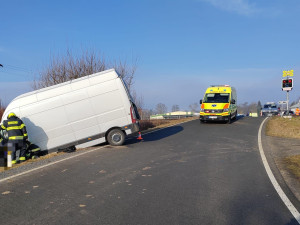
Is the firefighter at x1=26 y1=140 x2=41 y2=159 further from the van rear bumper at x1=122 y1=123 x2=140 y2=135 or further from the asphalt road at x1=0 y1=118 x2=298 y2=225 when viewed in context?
the van rear bumper at x1=122 y1=123 x2=140 y2=135

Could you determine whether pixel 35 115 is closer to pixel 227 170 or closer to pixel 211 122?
pixel 227 170

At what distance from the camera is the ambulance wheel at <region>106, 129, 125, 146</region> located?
10578mm

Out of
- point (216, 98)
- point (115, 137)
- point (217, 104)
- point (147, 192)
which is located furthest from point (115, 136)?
point (216, 98)

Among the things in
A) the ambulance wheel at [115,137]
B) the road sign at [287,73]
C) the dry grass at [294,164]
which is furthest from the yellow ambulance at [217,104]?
the dry grass at [294,164]

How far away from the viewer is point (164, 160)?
26.7ft

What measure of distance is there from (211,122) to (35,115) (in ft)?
44.6

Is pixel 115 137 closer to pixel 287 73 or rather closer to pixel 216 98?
pixel 216 98

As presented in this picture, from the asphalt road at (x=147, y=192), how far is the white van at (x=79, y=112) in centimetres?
173

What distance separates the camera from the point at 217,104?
18.5 metres

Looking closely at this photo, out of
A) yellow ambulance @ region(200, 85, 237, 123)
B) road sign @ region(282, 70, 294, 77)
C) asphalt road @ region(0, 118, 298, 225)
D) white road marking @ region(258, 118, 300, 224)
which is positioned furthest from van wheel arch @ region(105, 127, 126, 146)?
road sign @ region(282, 70, 294, 77)

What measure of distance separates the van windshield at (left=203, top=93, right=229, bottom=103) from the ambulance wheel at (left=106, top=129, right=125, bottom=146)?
9.95m

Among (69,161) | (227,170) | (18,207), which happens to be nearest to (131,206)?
(18,207)

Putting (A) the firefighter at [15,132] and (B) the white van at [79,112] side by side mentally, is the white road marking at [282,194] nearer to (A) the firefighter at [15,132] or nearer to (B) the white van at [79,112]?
(B) the white van at [79,112]

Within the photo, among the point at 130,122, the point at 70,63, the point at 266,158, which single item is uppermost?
the point at 70,63
